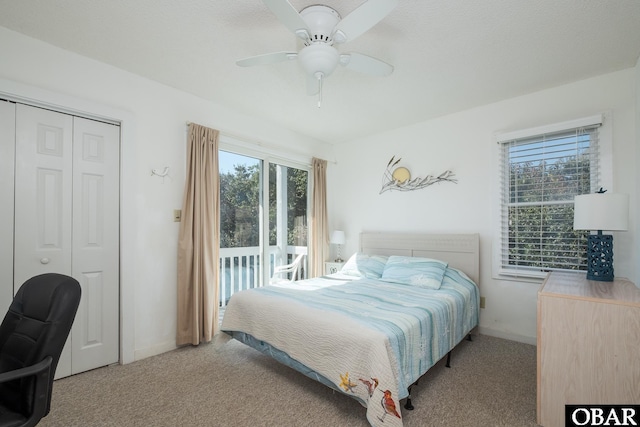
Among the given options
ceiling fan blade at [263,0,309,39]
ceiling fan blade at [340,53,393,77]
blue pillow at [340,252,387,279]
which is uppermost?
ceiling fan blade at [263,0,309,39]

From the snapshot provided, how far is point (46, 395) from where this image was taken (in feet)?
4.14

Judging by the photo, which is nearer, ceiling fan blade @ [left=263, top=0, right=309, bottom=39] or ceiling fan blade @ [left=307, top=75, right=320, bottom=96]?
ceiling fan blade @ [left=263, top=0, right=309, bottom=39]

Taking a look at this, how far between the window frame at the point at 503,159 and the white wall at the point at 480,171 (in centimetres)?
4

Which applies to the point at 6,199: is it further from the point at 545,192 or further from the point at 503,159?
the point at 545,192

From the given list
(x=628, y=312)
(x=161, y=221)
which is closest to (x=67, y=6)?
(x=161, y=221)

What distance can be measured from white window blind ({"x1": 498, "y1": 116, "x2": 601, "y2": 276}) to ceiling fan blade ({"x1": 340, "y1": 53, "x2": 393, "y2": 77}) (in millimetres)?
1930

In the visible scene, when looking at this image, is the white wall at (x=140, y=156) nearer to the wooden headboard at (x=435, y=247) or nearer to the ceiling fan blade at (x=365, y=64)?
the ceiling fan blade at (x=365, y=64)

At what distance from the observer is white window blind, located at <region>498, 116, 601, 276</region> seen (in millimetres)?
2779

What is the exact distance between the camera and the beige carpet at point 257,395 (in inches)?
73.6

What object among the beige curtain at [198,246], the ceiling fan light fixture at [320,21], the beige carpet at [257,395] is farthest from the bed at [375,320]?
the ceiling fan light fixture at [320,21]

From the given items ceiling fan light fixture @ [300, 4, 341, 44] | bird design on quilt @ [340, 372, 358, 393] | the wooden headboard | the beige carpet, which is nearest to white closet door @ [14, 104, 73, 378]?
the beige carpet

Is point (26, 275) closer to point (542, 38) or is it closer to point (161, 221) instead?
point (161, 221)

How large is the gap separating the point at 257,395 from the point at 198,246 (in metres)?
1.54

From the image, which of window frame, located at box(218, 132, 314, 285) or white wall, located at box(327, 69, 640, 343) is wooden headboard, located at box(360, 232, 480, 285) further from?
window frame, located at box(218, 132, 314, 285)
